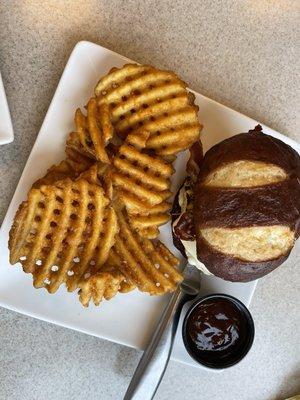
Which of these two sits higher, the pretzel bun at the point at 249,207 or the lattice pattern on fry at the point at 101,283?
the pretzel bun at the point at 249,207

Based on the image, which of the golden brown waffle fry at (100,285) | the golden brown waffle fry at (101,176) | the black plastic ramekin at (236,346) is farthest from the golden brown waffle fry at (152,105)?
the black plastic ramekin at (236,346)

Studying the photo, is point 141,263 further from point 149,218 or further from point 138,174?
point 138,174

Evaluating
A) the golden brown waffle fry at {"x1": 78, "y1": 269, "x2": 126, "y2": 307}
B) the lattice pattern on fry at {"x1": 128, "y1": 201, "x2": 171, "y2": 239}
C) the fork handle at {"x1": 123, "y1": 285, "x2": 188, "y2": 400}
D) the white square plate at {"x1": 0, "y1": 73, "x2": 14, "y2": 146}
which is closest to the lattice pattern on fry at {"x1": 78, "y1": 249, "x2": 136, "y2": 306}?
the golden brown waffle fry at {"x1": 78, "y1": 269, "x2": 126, "y2": 307}

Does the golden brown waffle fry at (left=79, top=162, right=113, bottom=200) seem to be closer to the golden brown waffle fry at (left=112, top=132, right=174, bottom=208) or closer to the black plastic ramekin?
the golden brown waffle fry at (left=112, top=132, right=174, bottom=208)

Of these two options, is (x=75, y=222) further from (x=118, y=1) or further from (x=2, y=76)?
(x=118, y=1)

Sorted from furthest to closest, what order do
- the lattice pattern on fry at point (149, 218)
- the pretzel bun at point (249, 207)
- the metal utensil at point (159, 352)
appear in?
the metal utensil at point (159, 352)
the lattice pattern on fry at point (149, 218)
the pretzel bun at point (249, 207)

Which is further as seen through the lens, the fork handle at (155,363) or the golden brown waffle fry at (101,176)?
the fork handle at (155,363)

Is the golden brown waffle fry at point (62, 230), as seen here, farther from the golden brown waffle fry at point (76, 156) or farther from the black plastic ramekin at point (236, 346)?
the black plastic ramekin at point (236, 346)
